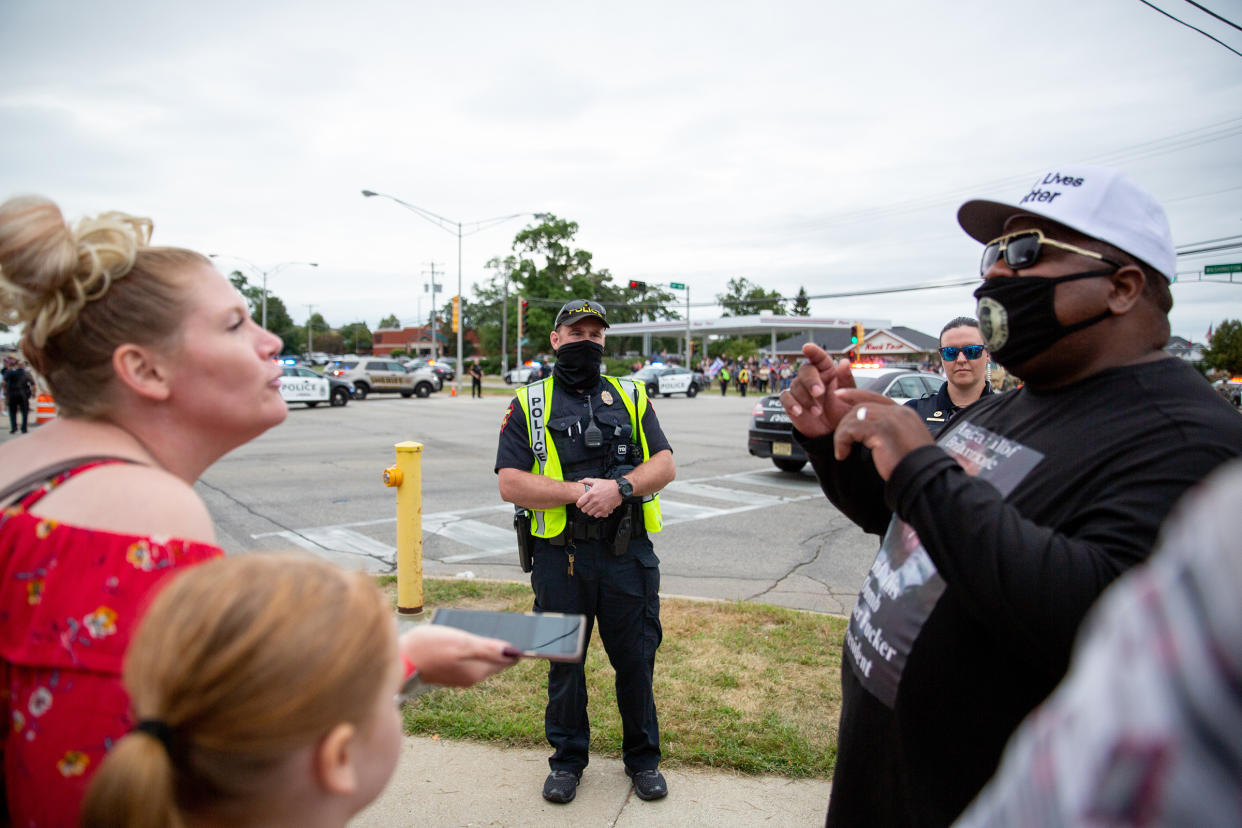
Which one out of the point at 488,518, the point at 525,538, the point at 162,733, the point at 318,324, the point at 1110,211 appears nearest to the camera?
the point at 162,733

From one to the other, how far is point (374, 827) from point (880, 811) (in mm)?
2253

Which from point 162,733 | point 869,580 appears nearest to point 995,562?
point 869,580

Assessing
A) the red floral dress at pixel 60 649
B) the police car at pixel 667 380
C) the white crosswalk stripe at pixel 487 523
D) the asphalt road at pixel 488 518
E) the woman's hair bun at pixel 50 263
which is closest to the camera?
the red floral dress at pixel 60 649

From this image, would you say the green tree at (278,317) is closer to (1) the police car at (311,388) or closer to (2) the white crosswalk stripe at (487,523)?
(1) the police car at (311,388)

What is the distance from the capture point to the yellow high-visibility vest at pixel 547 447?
138 inches

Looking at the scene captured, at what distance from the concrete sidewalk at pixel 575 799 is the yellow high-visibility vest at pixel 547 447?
1123 mm

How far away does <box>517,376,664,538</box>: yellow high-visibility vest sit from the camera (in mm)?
3510

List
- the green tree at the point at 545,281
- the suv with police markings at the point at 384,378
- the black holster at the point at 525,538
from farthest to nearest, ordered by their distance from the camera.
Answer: the green tree at the point at 545,281 → the suv with police markings at the point at 384,378 → the black holster at the point at 525,538

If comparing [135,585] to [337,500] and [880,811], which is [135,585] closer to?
[880,811]

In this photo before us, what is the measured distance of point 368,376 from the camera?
3231 cm

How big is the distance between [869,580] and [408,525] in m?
3.82

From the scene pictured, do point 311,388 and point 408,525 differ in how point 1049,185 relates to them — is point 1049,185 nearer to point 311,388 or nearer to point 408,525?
point 408,525

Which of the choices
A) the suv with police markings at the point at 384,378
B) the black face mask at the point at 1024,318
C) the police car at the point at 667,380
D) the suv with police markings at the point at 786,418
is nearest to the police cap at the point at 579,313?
the black face mask at the point at 1024,318

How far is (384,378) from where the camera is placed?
3291 centimetres
